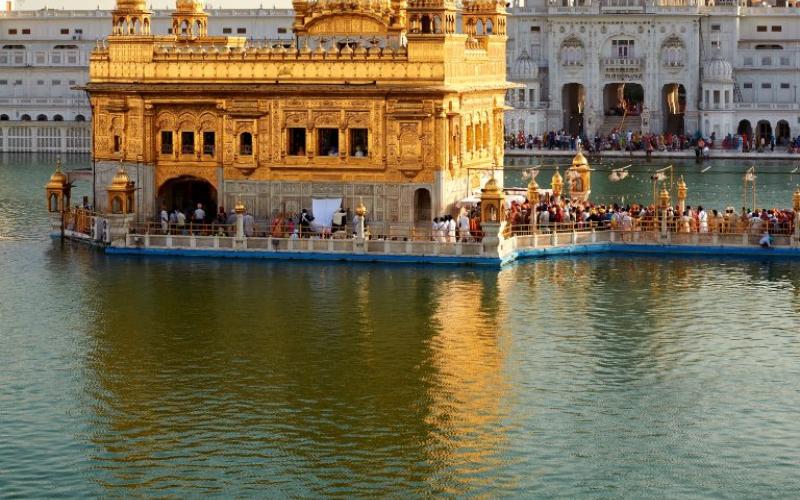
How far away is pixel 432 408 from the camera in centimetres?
2875

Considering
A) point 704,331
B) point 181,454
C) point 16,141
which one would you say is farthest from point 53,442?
point 16,141

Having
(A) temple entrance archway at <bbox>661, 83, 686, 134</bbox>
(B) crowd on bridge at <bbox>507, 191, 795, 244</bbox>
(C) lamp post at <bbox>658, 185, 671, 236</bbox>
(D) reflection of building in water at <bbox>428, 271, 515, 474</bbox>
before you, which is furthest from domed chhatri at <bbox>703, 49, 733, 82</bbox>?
(D) reflection of building in water at <bbox>428, 271, 515, 474</bbox>

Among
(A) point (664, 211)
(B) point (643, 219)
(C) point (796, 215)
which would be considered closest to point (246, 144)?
(B) point (643, 219)

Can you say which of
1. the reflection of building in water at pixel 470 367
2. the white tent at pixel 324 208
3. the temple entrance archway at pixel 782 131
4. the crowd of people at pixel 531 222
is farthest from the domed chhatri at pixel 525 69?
the reflection of building in water at pixel 470 367

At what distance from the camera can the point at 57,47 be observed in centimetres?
10338

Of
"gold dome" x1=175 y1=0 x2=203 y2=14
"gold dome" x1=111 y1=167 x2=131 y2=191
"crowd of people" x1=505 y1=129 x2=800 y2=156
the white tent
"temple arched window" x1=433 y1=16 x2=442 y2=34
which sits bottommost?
the white tent

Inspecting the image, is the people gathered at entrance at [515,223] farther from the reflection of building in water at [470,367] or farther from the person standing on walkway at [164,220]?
the reflection of building in water at [470,367]

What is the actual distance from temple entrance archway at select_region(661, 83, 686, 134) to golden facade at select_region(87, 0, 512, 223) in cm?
4806

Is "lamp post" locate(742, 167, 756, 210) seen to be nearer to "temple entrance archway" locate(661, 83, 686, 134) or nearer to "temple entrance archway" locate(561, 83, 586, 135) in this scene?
"temple entrance archway" locate(661, 83, 686, 134)

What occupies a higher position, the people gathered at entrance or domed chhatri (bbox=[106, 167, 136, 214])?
domed chhatri (bbox=[106, 167, 136, 214])

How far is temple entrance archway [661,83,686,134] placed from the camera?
313 feet

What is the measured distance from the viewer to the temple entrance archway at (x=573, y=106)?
316 feet

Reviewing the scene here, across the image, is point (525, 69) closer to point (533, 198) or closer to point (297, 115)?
point (533, 198)

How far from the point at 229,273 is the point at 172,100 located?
6861mm
